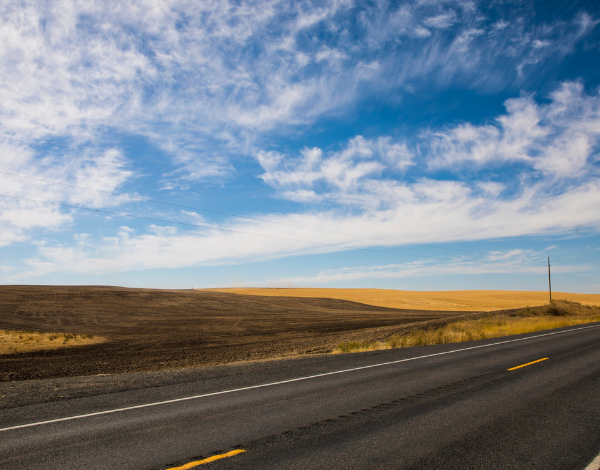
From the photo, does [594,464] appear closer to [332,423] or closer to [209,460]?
[332,423]

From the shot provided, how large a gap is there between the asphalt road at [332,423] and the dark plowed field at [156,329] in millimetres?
7997

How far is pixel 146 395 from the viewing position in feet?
27.1

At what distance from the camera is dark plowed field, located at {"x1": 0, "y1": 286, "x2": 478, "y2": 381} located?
16.9 metres

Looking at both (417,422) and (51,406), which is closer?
(417,422)

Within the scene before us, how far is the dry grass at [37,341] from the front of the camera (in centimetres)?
2068

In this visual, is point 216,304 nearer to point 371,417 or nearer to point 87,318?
point 87,318

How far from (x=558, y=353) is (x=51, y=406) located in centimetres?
1509

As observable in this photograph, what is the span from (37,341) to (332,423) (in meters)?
23.7

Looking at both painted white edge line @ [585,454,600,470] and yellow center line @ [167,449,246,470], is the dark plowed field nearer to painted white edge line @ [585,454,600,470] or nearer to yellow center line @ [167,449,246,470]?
yellow center line @ [167,449,246,470]

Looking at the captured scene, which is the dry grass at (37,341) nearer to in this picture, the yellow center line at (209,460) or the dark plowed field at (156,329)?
the dark plowed field at (156,329)

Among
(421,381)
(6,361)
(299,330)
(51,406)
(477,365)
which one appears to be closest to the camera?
(51,406)

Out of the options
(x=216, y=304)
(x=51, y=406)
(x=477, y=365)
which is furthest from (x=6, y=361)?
(x=216, y=304)

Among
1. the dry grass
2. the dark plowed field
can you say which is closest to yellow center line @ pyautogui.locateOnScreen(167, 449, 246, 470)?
the dark plowed field

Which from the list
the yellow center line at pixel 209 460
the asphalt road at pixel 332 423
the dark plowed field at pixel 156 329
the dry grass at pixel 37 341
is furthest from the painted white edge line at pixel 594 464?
the dry grass at pixel 37 341
